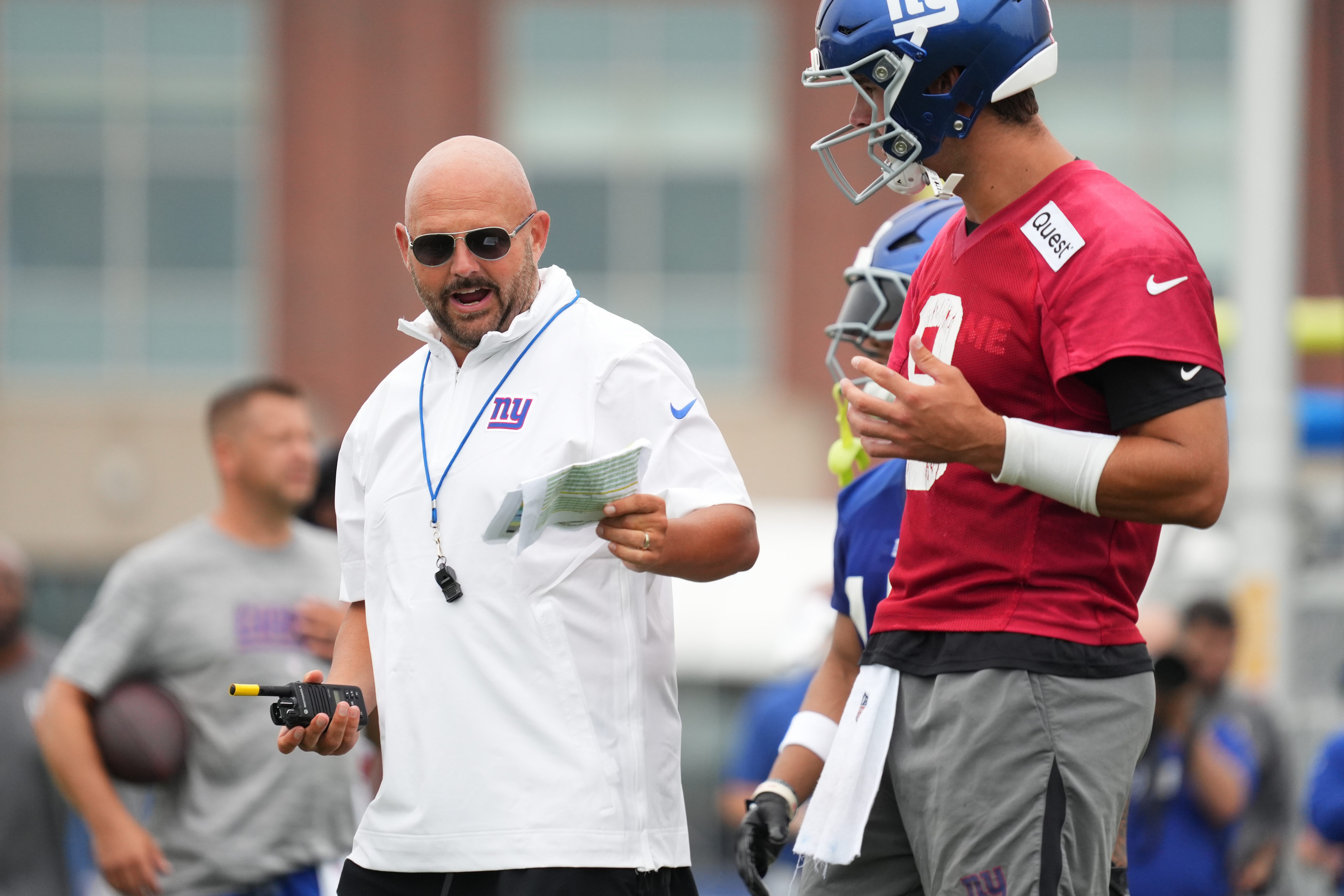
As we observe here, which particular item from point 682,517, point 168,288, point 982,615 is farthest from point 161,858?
point 168,288

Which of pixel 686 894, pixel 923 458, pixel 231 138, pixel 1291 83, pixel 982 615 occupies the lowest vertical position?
pixel 686 894

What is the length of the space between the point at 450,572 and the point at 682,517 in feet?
1.65

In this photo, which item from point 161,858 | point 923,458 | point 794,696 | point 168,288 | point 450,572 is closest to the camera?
point 923,458

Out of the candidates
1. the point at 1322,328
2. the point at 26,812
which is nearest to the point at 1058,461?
the point at 26,812

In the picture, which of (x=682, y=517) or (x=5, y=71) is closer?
(x=682, y=517)

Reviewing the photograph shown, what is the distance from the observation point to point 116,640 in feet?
19.7

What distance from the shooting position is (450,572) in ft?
11.7

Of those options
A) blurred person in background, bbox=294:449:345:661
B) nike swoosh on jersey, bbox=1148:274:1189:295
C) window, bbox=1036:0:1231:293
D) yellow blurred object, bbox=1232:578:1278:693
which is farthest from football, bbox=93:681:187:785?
window, bbox=1036:0:1231:293

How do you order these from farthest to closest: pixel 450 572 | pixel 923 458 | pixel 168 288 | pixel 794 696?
pixel 168 288, pixel 794 696, pixel 450 572, pixel 923 458

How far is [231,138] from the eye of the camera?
87.6 feet

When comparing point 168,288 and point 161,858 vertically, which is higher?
point 168,288

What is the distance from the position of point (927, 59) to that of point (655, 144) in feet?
78.1

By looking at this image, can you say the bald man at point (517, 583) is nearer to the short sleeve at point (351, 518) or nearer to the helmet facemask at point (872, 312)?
the short sleeve at point (351, 518)

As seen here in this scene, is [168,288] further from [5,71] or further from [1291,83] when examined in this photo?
[1291,83]
